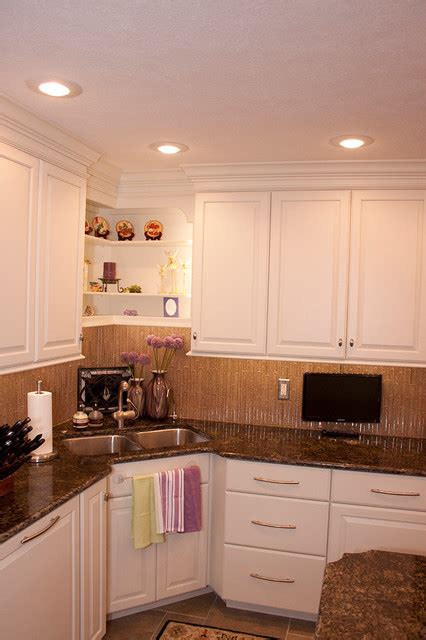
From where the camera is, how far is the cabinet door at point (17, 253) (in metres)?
2.35

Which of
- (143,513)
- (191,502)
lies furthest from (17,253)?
(191,502)

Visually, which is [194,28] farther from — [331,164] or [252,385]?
[252,385]

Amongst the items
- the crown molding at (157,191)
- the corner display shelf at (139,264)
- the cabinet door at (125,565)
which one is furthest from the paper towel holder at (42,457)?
the crown molding at (157,191)

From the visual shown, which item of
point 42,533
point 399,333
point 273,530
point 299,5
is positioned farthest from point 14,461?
point 399,333

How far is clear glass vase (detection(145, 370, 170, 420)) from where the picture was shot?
340 centimetres

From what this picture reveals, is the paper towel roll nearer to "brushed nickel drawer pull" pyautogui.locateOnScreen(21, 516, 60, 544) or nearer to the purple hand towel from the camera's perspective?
"brushed nickel drawer pull" pyautogui.locateOnScreen(21, 516, 60, 544)

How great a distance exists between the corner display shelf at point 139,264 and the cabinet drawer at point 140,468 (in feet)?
3.15

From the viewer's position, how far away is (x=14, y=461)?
6.72ft

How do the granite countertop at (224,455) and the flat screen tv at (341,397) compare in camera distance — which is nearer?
the granite countertop at (224,455)

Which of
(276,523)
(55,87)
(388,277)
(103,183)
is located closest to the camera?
(55,87)

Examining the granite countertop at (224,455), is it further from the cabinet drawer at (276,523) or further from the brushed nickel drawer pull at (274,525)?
the brushed nickel drawer pull at (274,525)

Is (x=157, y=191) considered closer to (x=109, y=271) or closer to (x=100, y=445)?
(x=109, y=271)

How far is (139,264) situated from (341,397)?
1.59 metres

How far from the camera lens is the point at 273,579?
2.83 meters
